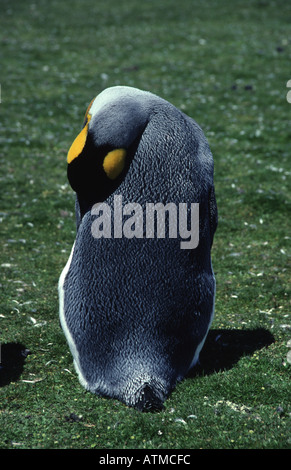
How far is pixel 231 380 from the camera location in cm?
660

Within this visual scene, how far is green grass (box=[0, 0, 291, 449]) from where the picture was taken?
5879mm

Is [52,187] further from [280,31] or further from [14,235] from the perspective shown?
[280,31]

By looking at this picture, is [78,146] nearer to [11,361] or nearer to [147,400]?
[147,400]

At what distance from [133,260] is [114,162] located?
98 cm

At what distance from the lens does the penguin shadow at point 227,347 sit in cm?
696

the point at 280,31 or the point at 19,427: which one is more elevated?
the point at 280,31

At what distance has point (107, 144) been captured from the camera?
579cm

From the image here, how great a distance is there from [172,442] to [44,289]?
15.0ft

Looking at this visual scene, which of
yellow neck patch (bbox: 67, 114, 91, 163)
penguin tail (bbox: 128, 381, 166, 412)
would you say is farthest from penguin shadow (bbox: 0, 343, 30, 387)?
yellow neck patch (bbox: 67, 114, 91, 163)

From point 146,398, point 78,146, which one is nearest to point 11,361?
point 146,398

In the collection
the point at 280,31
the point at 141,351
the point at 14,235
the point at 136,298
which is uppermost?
the point at 280,31

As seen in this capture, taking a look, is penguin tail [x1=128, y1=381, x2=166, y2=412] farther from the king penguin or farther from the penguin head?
the penguin head

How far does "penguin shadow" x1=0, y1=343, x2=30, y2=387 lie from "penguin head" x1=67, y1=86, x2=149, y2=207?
2.23m
